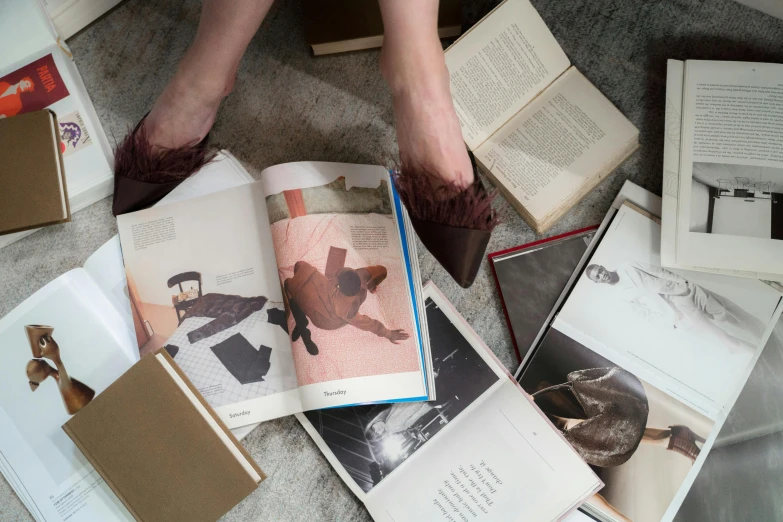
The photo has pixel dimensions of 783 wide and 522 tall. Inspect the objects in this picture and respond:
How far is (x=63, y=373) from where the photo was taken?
0.66 m

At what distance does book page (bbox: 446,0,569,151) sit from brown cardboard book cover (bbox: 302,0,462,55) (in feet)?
0.16

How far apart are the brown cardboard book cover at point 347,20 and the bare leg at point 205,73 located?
0.13m

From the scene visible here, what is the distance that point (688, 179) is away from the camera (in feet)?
2.18

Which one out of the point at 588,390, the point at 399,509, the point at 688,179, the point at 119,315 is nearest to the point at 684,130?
the point at 688,179

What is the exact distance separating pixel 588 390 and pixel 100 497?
58 cm

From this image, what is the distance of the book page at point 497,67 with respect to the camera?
69cm

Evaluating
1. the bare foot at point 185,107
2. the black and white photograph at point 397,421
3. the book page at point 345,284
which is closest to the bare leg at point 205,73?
the bare foot at point 185,107

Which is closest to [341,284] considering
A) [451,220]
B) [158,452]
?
[451,220]

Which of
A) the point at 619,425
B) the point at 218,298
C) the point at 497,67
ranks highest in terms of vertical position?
the point at 497,67

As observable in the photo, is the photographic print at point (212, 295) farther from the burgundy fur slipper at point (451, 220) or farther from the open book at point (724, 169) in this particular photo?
the open book at point (724, 169)

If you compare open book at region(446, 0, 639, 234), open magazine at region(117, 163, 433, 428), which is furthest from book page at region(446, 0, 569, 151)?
open magazine at region(117, 163, 433, 428)

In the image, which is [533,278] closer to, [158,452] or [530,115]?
[530,115]

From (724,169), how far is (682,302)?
168mm

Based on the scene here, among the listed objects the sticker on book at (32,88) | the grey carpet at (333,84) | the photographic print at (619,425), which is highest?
the sticker on book at (32,88)
